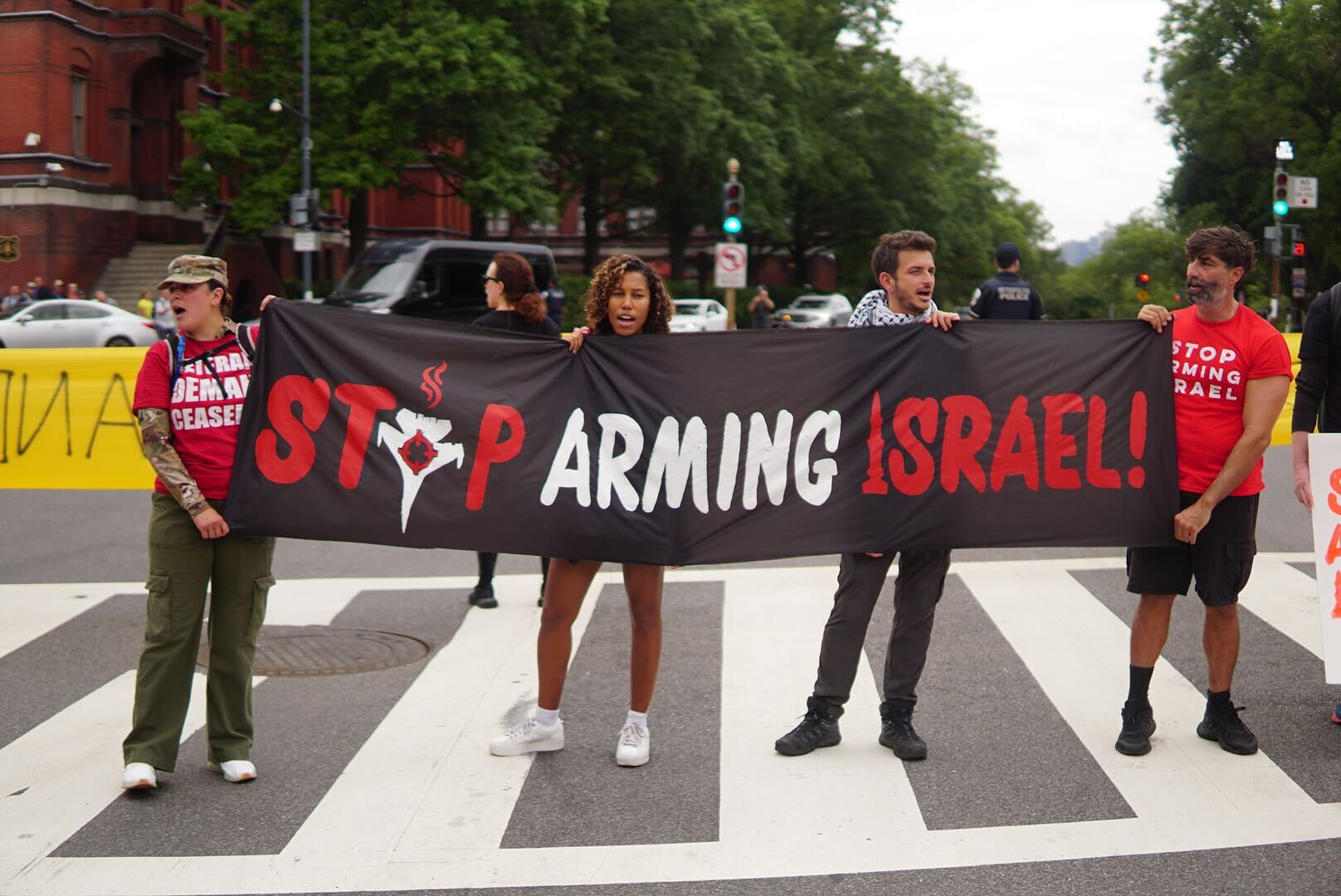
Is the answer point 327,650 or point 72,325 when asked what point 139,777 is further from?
point 72,325

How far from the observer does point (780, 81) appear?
5172 cm

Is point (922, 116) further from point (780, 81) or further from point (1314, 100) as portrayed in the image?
point (1314, 100)

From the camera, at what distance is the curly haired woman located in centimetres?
594

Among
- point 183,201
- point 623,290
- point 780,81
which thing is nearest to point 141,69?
point 183,201

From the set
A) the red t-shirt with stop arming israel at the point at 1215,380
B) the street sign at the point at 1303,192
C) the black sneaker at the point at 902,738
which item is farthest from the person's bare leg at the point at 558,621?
the street sign at the point at 1303,192

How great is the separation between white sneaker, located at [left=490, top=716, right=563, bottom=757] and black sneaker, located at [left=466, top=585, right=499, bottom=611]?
9.44ft

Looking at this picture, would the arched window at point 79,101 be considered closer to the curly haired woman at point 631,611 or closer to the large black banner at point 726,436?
the large black banner at point 726,436

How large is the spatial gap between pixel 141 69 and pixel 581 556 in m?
43.6

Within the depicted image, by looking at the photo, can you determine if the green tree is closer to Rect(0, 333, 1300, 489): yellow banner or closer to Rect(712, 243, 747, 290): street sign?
Rect(712, 243, 747, 290): street sign

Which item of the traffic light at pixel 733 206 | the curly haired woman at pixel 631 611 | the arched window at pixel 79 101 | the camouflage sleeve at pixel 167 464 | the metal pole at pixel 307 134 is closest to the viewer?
the camouflage sleeve at pixel 167 464

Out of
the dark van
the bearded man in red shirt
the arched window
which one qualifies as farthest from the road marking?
the arched window

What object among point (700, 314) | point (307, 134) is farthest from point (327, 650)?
point (700, 314)

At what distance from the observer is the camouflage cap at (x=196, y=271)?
566cm

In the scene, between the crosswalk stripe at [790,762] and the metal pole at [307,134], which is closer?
the crosswalk stripe at [790,762]
